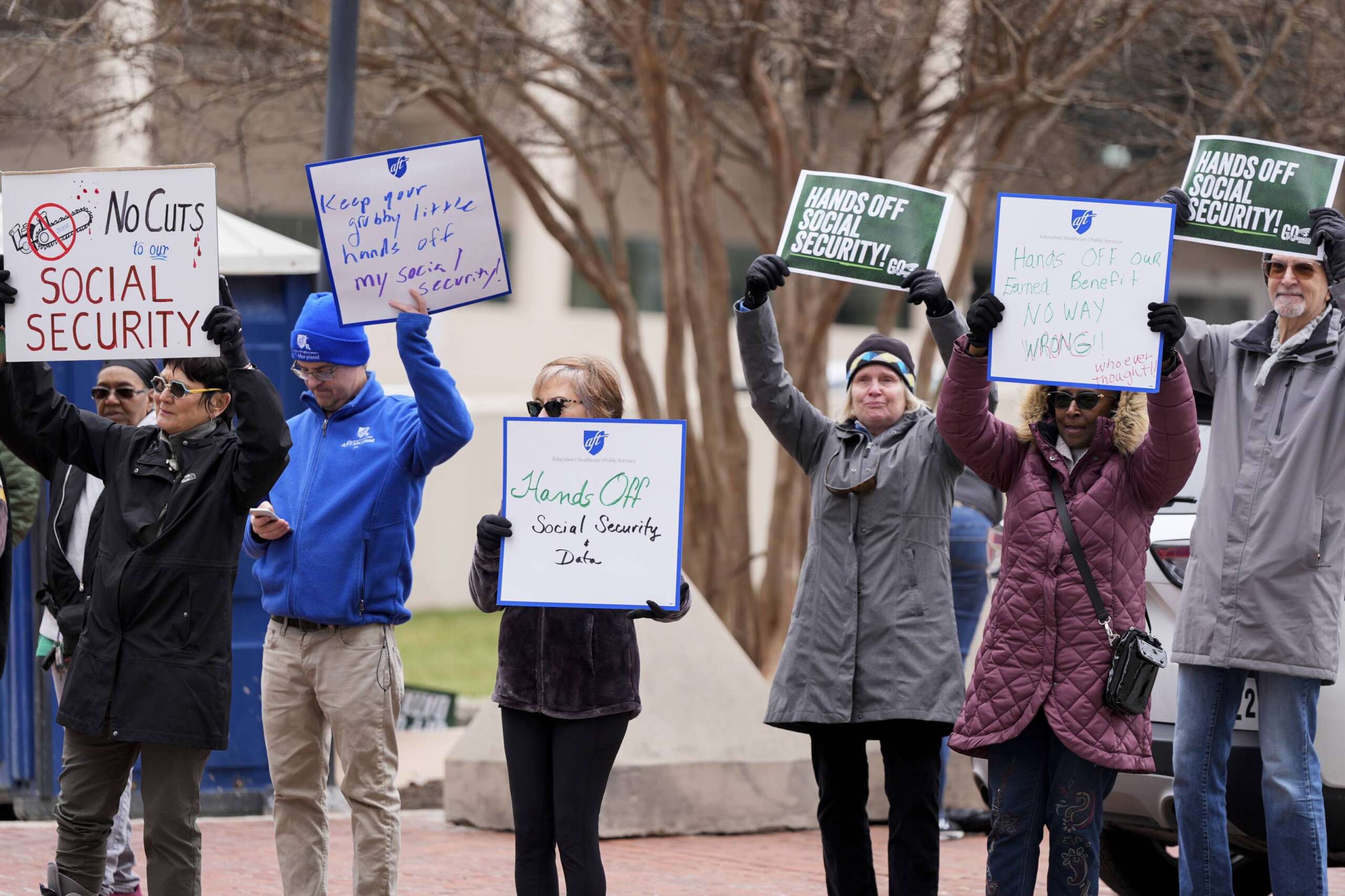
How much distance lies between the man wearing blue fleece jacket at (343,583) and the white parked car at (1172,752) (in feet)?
6.95

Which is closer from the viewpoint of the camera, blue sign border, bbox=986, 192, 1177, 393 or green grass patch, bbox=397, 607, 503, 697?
blue sign border, bbox=986, 192, 1177, 393

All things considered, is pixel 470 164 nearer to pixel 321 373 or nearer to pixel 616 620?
pixel 321 373

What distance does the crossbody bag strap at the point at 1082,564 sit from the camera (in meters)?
4.92

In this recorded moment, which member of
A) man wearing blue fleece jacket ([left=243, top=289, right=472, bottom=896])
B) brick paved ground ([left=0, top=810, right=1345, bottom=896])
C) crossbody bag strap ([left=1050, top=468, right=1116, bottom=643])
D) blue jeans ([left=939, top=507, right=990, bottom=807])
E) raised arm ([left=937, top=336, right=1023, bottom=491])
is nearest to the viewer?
crossbody bag strap ([left=1050, top=468, right=1116, bottom=643])

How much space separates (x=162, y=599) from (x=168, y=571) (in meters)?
0.08

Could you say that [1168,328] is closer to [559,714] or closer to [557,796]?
[559,714]

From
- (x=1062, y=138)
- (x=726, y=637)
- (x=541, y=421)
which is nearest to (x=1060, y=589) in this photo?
(x=541, y=421)

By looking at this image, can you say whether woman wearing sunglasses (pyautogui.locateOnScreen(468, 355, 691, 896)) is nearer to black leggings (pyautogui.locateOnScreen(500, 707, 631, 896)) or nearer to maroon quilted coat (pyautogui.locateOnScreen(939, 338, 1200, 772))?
black leggings (pyautogui.locateOnScreen(500, 707, 631, 896))

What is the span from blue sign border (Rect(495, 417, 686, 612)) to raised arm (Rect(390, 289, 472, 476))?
160 millimetres

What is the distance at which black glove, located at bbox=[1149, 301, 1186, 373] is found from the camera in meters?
4.89

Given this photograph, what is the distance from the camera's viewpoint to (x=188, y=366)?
17.0 feet

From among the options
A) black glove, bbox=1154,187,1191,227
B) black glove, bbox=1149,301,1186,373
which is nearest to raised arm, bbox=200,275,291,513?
black glove, bbox=1149,301,1186,373

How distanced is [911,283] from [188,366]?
2167mm

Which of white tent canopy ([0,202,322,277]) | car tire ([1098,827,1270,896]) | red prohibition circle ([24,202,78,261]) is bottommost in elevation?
car tire ([1098,827,1270,896])
